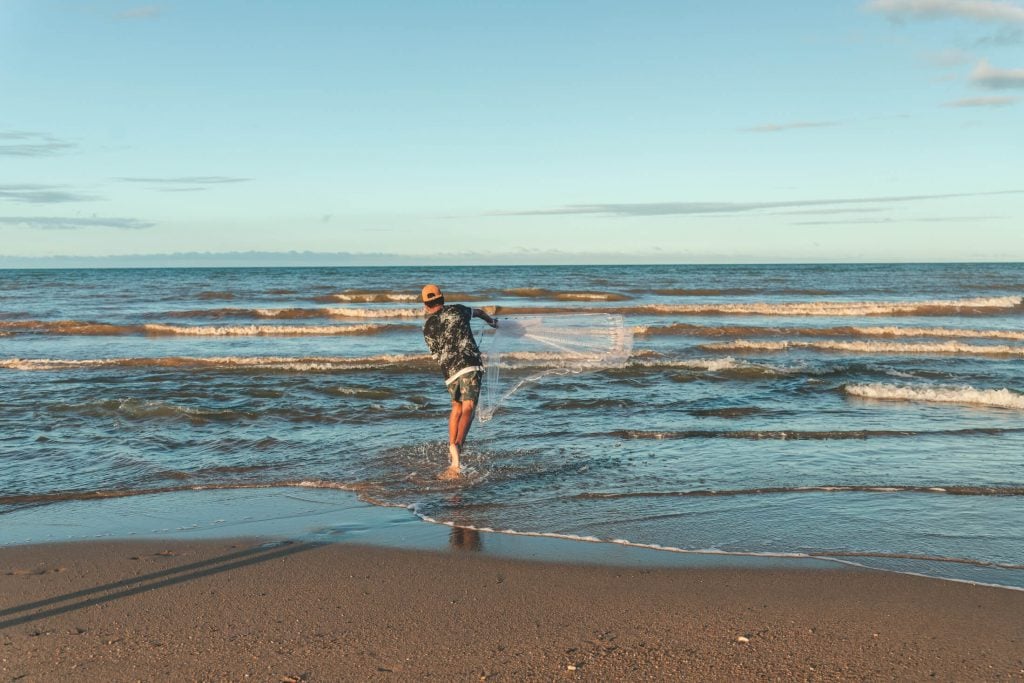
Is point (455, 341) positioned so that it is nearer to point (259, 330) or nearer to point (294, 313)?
point (259, 330)

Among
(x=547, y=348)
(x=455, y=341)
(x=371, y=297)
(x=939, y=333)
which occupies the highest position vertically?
(x=455, y=341)

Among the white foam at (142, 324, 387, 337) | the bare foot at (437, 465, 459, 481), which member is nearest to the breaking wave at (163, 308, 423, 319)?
the white foam at (142, 324, 387, 337)

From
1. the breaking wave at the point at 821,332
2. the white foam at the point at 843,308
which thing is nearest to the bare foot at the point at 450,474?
the breaking wave at the point at 821,332

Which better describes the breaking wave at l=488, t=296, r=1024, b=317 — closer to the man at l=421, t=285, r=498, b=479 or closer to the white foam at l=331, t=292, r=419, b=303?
the white foam at l=331, t=292, r=419, b=303

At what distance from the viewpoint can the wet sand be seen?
14.1 feet

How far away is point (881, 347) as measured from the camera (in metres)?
22.0

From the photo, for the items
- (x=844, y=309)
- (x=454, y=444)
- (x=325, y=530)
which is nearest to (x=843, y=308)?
(x=844, y=309)

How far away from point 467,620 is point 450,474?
3.74 meters

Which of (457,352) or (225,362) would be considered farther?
(225,362)

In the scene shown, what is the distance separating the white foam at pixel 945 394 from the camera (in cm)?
1282

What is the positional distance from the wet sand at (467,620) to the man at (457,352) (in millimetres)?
2789

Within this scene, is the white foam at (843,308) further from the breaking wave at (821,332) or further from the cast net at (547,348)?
the cast net at (547,348)

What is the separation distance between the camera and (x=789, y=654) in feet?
14.4

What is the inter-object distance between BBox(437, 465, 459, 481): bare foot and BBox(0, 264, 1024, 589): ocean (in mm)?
199
